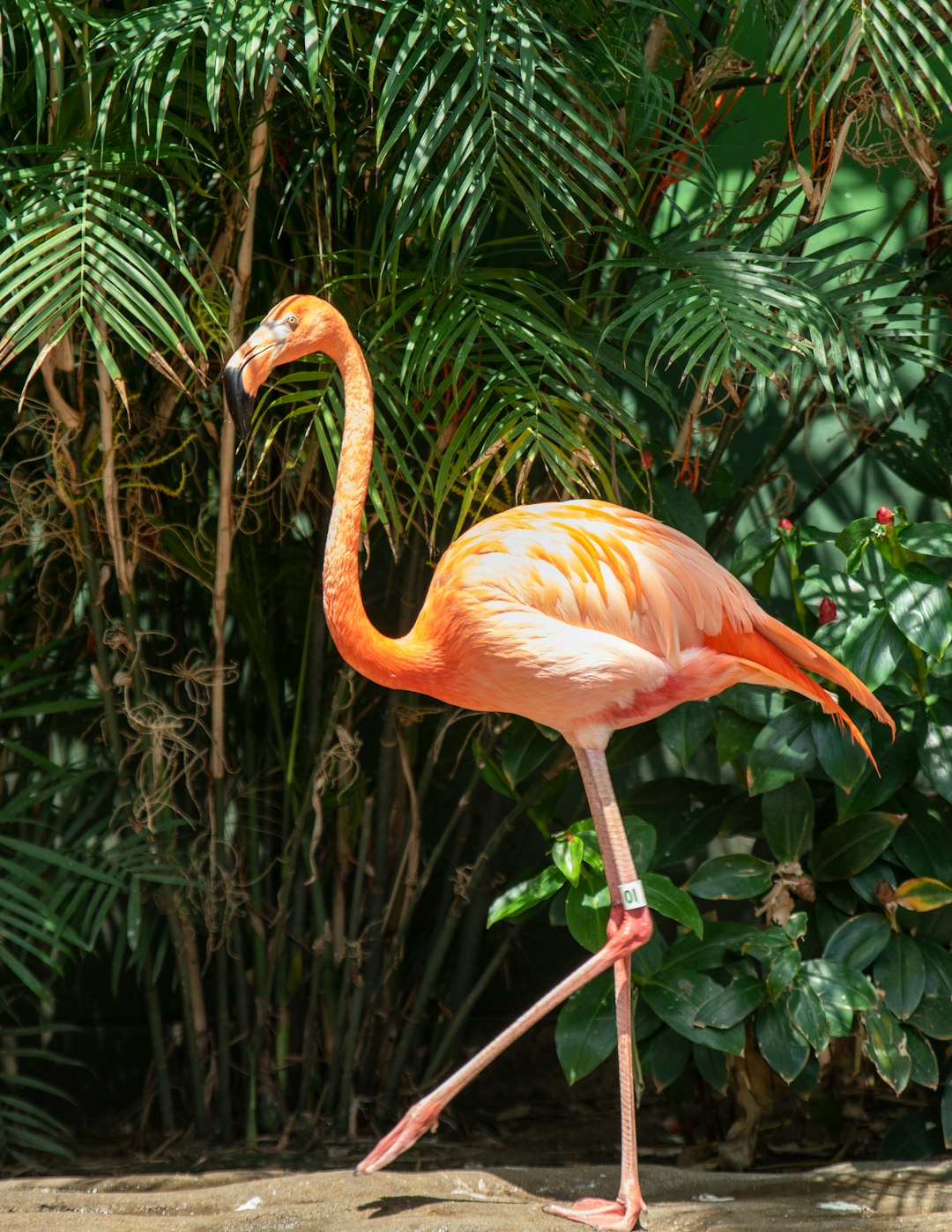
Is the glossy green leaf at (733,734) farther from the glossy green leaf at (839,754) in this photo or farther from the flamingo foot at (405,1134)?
the flamingo foot at (405,1134)

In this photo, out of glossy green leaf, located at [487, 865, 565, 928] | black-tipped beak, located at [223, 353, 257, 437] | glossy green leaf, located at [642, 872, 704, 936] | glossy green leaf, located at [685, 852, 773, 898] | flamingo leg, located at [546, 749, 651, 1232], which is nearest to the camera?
black-tipped beak, located at [223, 353, 257, 437]

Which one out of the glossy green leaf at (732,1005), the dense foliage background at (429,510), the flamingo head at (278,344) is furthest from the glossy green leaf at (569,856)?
the flamingo head at (278,344)

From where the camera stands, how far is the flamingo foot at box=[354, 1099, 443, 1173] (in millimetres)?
2133

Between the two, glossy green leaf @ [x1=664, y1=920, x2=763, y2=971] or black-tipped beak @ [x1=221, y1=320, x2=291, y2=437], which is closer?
black-tipped beak @ [x1=221, y1=320, x2=291, y2=437]

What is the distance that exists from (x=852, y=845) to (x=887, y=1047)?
0.42 m

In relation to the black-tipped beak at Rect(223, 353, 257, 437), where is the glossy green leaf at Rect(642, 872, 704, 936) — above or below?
below

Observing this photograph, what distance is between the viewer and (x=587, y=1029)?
8.51ft

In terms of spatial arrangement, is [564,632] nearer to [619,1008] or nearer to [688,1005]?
[619,1008]

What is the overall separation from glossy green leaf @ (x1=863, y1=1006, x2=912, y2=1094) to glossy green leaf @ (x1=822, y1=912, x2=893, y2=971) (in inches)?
4.3

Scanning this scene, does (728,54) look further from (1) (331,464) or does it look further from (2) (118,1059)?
(2) (118,1059)

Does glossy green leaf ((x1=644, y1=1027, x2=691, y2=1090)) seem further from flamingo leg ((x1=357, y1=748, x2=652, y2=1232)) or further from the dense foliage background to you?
flamingo leg ((x1=357, y1=748, x2=652, y2=1232))

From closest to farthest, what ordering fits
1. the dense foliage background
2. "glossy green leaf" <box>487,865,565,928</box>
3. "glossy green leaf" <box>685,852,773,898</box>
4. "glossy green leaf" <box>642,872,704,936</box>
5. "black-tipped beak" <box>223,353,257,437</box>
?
"black-tipped beak" <box>223,353,257,437</box>, the dense foliage background, "glossy green leaf" <box>642,872,704,936</box>, "glossy green leaf" <box>487,865,565,928</box>, "glossy green leaf" <box>685,852,773,898</box>

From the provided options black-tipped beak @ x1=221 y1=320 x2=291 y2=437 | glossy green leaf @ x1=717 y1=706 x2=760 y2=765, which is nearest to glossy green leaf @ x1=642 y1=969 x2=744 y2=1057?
glossy green leaf @ x1=717 y1=706 x2=760 y2=765

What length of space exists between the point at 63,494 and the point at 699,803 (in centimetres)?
167
